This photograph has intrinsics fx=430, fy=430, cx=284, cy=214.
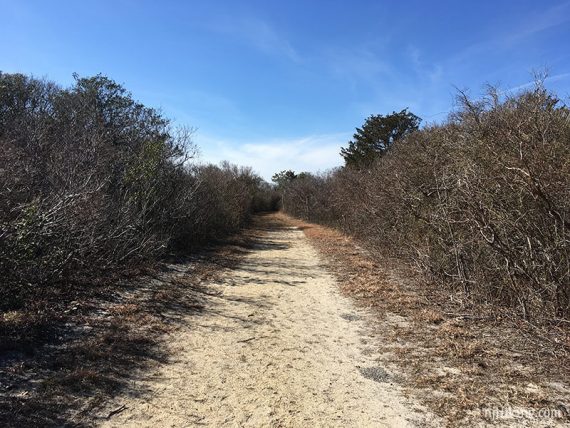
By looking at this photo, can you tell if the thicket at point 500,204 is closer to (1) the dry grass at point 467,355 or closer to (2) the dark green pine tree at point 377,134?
(1) the dry grass at point 467,355

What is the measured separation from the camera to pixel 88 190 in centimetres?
821

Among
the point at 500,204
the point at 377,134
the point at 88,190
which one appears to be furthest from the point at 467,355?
the point at 377,134

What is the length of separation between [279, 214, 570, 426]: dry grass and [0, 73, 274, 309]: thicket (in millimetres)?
5435

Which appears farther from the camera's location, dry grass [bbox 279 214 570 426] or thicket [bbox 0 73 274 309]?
thicket [bbox 0 73 274 309]

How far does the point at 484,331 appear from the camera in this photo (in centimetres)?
649

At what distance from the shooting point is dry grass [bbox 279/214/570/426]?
4379mm

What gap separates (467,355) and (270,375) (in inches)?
102

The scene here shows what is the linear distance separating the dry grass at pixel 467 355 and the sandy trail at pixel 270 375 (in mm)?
373

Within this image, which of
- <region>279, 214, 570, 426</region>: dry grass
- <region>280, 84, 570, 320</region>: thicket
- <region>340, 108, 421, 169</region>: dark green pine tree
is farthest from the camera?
<region>340, 108, 421, 169</region>: dark green pine tree

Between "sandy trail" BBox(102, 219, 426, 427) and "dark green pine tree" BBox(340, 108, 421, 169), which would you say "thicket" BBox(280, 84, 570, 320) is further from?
"dark green pine tree" BBox(340, 108, 421, 169)

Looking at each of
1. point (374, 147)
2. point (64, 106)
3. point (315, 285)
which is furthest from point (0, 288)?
point (374, 147)

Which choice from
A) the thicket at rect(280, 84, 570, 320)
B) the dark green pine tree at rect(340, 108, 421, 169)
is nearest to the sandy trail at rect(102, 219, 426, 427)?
the thicket at rect(280, 84, 570, 320)

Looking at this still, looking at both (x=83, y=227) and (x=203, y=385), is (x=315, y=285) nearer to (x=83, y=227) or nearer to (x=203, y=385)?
(x=83, y=227)

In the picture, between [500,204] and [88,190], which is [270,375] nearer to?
[500,204]
